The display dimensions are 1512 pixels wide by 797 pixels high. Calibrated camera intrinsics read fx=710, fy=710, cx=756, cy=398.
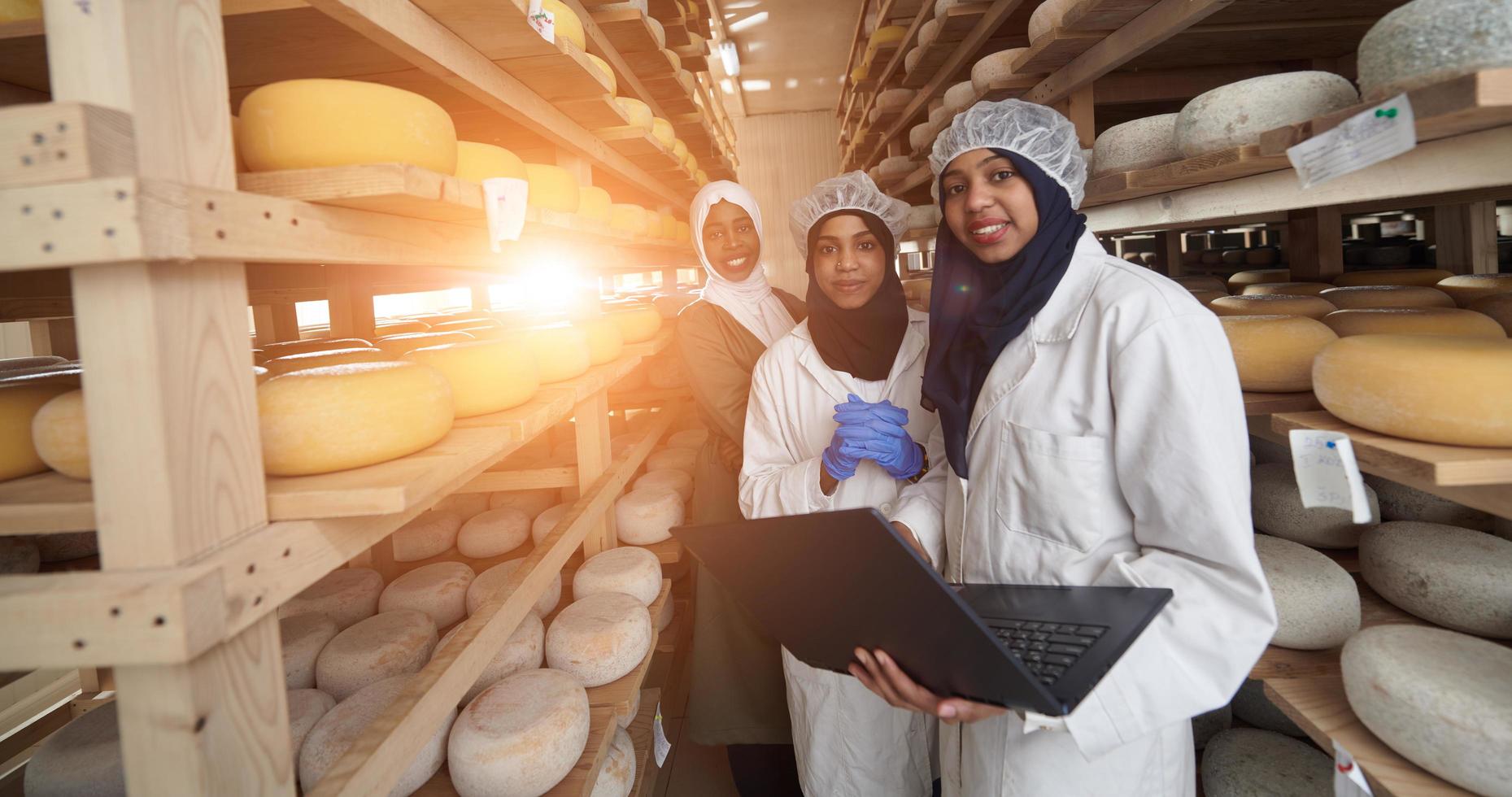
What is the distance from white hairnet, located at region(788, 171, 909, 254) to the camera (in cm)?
195

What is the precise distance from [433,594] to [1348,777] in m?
1.90

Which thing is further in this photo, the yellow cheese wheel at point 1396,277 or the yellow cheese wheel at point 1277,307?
the yellow cheese wheel at point 1396,277

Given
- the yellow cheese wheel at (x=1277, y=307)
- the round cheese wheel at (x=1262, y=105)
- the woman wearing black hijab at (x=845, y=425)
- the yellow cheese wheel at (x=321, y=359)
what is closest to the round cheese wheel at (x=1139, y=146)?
the round cheese wheel at (x=1262, y=105)

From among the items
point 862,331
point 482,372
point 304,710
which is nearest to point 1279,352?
point 862,331

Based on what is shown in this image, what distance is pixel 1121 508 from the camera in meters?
1.21

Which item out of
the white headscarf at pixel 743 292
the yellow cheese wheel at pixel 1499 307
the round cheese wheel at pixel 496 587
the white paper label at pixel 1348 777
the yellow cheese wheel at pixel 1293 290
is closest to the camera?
the white paper label at pixel 1348 777

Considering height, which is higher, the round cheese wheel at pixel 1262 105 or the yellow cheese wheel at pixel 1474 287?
the round cheese wheel at pixel 1262 105

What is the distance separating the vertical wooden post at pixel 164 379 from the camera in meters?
0.62

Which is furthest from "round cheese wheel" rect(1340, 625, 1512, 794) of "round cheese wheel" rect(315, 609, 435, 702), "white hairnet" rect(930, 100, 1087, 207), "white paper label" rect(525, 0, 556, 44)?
"white paper label" rect(525, 0, 556, 44)

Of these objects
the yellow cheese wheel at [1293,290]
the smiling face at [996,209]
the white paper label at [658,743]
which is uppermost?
the smiling face at [996,209]

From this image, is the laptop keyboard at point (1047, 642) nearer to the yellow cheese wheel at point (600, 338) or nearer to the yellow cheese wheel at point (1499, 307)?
the yellow cheese wheel at point (600, 338)

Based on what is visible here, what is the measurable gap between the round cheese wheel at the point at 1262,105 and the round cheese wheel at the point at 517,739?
5.50 feet

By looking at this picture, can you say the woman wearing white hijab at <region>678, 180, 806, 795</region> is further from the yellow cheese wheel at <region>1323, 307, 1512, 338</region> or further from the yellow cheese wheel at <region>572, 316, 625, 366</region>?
the yellow cheese wheel at <region>1323, 307, 1512, 338</region>

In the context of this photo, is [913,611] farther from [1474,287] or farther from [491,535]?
[1474,287]
